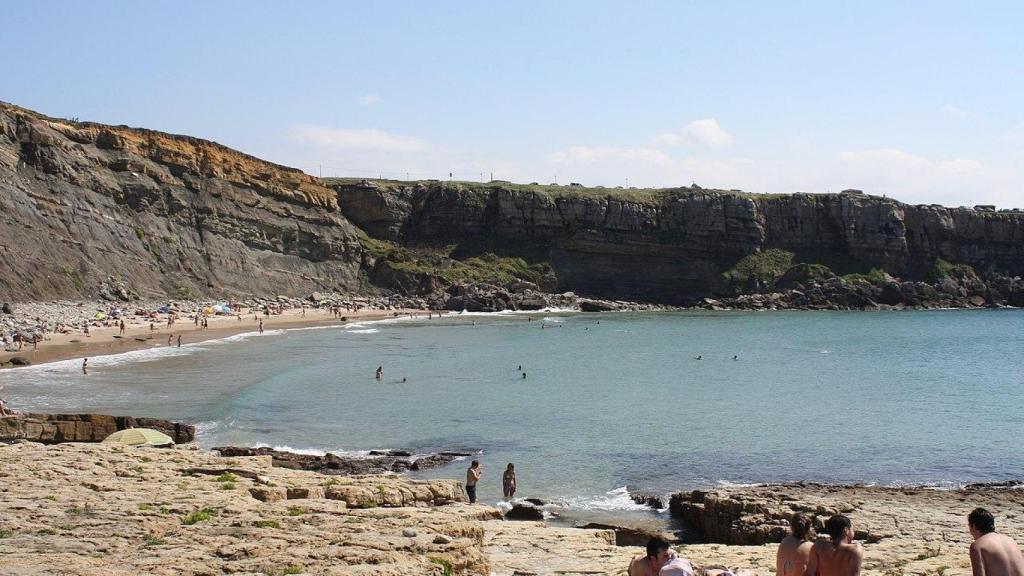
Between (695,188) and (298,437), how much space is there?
365 feet

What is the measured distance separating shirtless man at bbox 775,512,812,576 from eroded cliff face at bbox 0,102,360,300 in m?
71.9

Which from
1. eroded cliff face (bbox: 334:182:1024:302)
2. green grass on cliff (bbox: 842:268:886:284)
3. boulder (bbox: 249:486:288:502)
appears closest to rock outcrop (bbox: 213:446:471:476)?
boulder (bbox: 249:486:288:502)

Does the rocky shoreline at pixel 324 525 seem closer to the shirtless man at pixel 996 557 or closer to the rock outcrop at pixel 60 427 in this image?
the shirtless man at pixel 996 557

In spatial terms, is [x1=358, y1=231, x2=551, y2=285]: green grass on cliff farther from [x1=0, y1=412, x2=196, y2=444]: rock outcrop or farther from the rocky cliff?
[x1=0, y1=412, x2=196, y2=444]: rock outcrop

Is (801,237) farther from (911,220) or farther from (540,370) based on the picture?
(540,370)

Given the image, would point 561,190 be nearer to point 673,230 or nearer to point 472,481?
point 673,230

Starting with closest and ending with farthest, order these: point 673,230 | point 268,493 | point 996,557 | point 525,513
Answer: point 996,557, point 268,493, point 525,513, point 673,230

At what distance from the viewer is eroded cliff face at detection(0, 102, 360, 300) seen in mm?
75312

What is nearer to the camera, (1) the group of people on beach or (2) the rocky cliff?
(1) the group of people on beach

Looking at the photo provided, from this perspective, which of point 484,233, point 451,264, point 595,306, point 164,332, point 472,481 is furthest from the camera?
point 484,233

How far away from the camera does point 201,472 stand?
58.2 feet

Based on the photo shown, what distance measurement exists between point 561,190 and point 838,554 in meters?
125

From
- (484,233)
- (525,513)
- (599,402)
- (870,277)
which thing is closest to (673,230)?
(484,233)

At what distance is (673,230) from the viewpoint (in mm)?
130250
